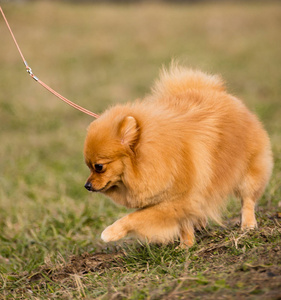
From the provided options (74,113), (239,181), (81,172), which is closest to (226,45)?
(74,113)

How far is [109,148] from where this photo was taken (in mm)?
3215

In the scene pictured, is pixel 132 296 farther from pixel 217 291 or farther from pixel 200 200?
pixel 200 200

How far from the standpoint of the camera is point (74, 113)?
1022 centimetres

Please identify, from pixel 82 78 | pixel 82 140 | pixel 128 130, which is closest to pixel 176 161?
pixel 128 130

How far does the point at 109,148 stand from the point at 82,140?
5219 mm

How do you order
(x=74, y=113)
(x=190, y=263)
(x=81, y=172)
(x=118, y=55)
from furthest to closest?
(x=118, y=55) < (x=74, y=113) < (x=81, y=172) < (x=190, y=263)

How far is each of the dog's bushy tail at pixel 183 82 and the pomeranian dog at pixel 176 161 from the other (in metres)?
0.09

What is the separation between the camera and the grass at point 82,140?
124 inches

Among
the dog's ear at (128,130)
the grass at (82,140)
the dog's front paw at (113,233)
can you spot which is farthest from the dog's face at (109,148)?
the grass at (82,140)

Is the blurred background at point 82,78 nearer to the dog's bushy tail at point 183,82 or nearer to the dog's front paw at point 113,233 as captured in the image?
the dog's bushy tail at point 183,82

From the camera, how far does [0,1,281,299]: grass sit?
124 inches

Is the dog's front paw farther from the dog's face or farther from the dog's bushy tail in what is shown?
the dog's bushy tail

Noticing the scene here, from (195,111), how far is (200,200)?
72 cm

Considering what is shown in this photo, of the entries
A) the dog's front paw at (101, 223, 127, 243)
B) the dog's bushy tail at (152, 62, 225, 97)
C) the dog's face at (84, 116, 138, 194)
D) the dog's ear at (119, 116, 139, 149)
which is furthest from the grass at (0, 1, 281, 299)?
the dog's bushy tail at (152, 62, 225, 97)
